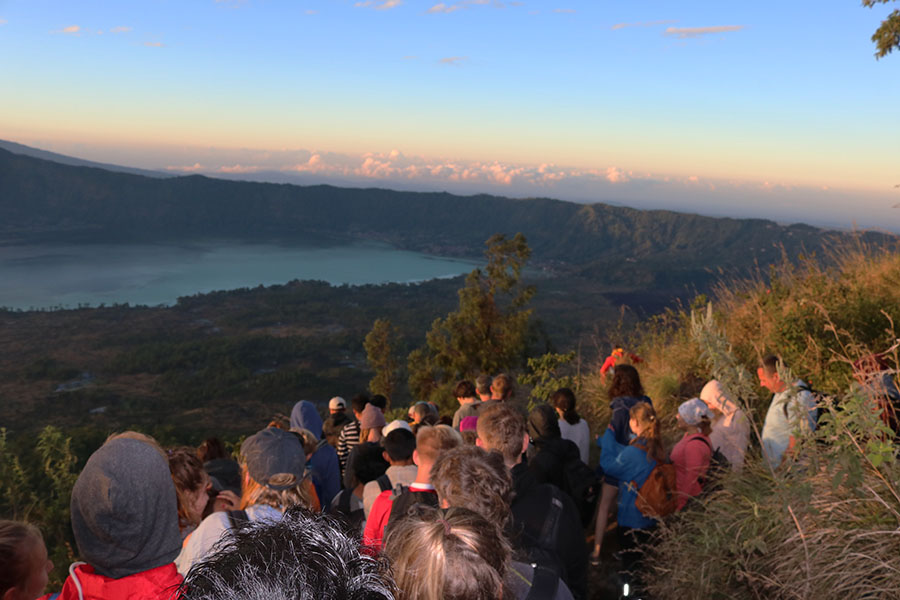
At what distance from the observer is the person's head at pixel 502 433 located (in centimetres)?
281

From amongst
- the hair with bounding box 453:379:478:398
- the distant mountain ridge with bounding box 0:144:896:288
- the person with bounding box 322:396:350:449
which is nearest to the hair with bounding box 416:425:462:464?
the hair with bounding box 453:379:478:398

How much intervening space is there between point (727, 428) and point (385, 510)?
9.16 feet

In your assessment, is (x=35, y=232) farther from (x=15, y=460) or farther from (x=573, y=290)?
(x=15, y=460)

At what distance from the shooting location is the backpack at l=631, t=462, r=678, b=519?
3508 millimetres

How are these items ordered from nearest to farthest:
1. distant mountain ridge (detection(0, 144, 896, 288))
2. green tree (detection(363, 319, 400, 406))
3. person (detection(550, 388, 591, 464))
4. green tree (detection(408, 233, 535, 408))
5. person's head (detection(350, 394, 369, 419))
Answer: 1. person (detection(550, 388, 591, 464))
2. person's head (detection(350, 394, 369, 419))
3. green tree (detection(408, 233, 535, 408))
4. green tree (detection(363, 319, 400, 406))
5. distant mountain ridge (detection(0, 144, 896, 288))

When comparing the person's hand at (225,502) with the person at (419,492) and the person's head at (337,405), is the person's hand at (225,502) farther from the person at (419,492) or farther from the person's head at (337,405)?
the person's head at (337,405)

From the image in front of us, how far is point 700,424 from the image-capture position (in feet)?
13.0

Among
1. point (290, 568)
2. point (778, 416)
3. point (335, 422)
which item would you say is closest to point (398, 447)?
point (290, 568)

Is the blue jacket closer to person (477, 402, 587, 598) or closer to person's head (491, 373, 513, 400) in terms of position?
person's head (491, 373, 513, 400)

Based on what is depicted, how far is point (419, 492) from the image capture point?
2.36 metres

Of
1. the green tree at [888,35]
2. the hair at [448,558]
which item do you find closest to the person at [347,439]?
the hair at [448,558]

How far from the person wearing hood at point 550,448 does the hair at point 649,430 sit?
0.45 m

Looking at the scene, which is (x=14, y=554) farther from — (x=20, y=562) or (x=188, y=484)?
(x=188, y=484)

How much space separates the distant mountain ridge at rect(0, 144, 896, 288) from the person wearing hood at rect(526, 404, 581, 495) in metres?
103
